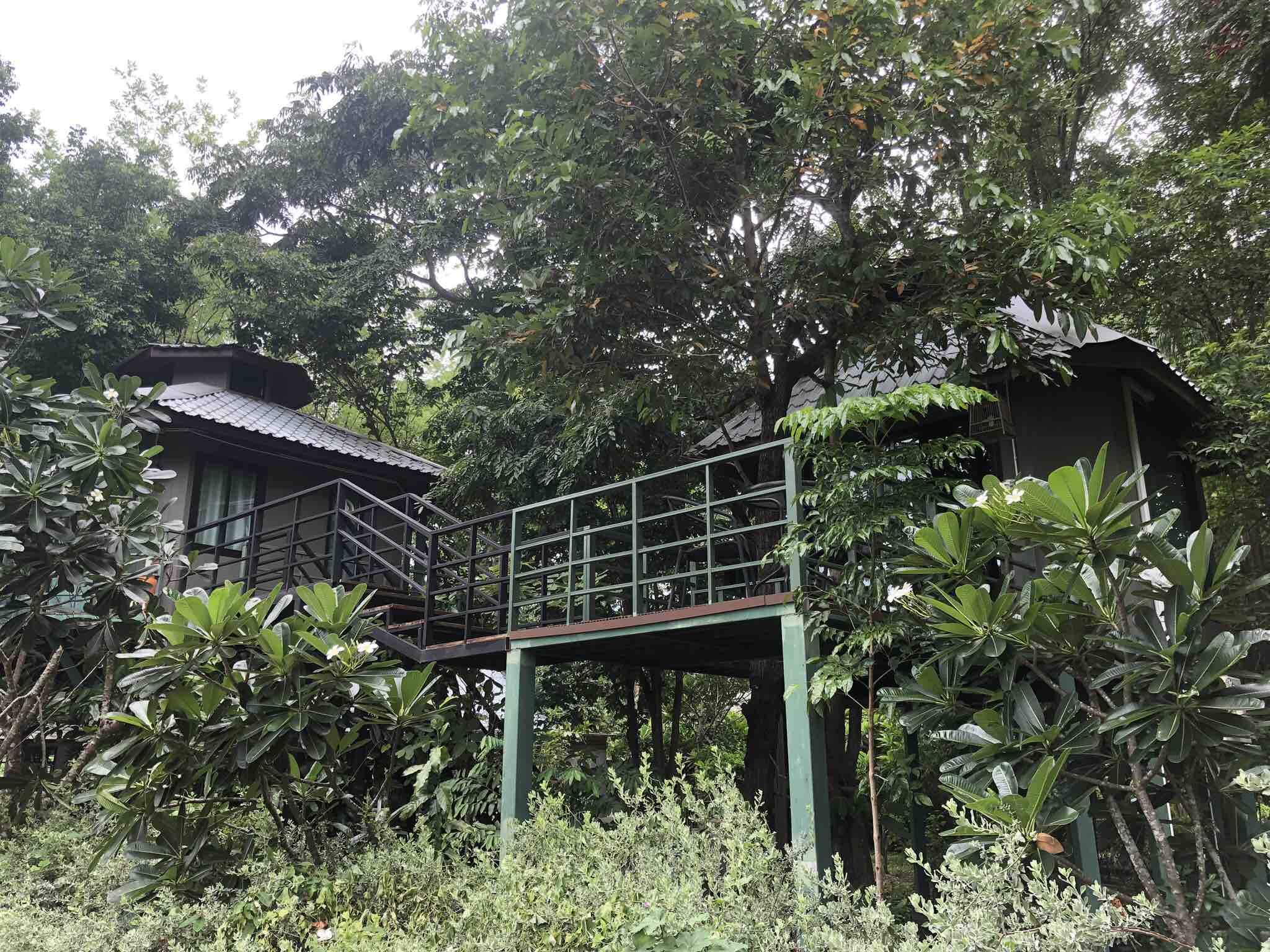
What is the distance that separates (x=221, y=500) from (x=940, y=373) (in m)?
9.67

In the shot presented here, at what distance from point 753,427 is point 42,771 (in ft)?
23.6

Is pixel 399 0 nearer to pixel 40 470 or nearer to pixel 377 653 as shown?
pixel 40 470

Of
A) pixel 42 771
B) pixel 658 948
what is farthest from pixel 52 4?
pixel 658 948

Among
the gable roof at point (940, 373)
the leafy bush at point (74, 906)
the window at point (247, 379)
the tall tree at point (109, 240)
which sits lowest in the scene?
the leafy bush at point (74, 906)

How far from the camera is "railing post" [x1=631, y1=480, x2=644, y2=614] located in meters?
6.43

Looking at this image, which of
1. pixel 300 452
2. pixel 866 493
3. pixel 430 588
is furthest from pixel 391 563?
pixel 866 493

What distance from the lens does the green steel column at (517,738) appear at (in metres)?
6.95

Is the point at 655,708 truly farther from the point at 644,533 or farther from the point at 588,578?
the point at 588,578

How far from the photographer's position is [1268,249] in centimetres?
1041

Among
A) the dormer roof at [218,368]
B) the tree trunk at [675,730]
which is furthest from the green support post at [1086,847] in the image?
the dormer roof at [218,368]

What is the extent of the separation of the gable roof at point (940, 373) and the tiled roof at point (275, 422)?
18.4 feet

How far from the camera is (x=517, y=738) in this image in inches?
280

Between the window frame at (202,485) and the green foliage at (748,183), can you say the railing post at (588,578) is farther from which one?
the window frame at (202,485)

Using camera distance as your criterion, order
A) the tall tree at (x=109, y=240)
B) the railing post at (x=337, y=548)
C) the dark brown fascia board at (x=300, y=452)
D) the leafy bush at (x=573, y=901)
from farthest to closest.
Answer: the tall tree at (x=109, y=240), the dark brown fascia board at (x=300, y=452), the railing post at (x=337, y=548), the leafy bush at (x=573, y=901)
